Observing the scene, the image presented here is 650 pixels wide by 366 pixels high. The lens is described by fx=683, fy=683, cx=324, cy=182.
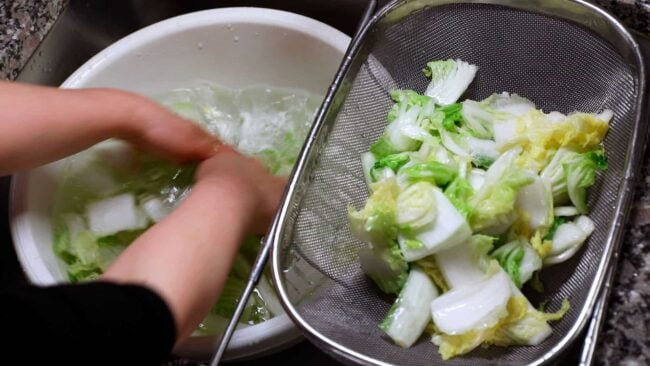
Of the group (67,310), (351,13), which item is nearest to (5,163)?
(67,310)

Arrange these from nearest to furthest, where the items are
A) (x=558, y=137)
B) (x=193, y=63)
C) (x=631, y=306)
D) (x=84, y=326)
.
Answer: (x=84, y=326) → (x=631, y=306) → (x=558, y=137) → (x=193, y=63)

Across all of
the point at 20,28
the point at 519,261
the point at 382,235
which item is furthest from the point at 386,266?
the point at 20,28

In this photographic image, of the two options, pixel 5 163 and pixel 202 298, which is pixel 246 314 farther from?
pixel 5 163

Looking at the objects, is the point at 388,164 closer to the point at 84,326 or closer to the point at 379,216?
the point at 379,216

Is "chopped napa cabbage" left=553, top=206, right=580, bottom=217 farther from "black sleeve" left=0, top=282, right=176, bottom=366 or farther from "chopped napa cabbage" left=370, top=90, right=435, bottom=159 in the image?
"black sleeve" left=0, top=282, right=176, bottom=366

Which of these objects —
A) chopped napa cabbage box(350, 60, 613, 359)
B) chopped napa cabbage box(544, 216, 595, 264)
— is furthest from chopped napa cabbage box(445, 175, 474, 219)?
chopped napa cabbage box(544, 216, 595, 264)

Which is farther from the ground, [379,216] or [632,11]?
[632,11]

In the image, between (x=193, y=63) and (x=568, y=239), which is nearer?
(x=568, y=239)
